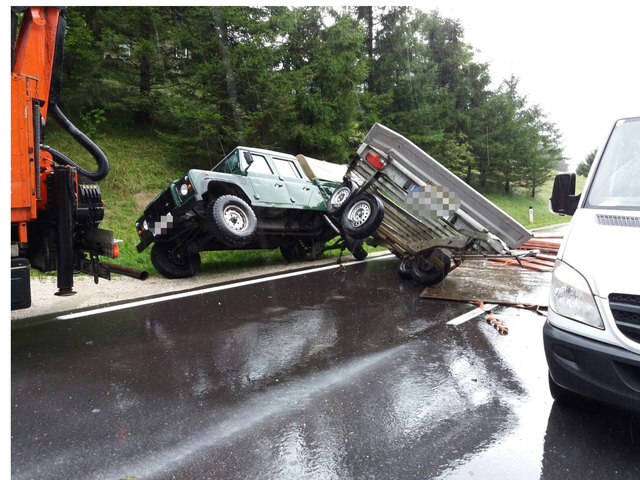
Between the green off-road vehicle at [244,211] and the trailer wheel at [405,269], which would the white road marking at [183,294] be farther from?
the trailer wheel at [405,269]

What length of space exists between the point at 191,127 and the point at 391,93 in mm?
10393

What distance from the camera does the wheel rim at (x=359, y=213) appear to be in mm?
7082

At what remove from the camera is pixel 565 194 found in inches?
138

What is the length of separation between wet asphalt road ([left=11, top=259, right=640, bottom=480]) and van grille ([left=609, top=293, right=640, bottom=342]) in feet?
2.49

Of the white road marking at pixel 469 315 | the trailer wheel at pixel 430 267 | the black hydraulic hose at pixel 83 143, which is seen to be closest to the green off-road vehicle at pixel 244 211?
the trailer wheel at pixel 430 267

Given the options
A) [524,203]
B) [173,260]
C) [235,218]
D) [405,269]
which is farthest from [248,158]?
[524,203]

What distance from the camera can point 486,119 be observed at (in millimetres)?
28422

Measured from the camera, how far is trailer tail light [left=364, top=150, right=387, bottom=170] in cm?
676

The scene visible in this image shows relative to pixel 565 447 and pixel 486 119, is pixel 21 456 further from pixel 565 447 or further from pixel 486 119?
pixel 486 119

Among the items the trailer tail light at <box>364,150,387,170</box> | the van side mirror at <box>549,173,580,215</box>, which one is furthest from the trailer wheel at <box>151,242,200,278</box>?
the van side mirror at <box>549,173,580,215</box>

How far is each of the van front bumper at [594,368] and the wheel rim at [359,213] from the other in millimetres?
4567

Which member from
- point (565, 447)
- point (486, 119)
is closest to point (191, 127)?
point (565, 447)

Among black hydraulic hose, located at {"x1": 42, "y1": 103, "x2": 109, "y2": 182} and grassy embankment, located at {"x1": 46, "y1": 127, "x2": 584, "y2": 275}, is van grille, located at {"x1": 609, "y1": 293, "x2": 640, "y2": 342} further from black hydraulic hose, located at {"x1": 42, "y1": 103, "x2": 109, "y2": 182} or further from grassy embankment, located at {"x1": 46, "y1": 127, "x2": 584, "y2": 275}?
grassy embankment, located at {"x1": 46, "y1": 127, "x2": 584, "y2": 275}

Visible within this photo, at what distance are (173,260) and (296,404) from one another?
524 cm
